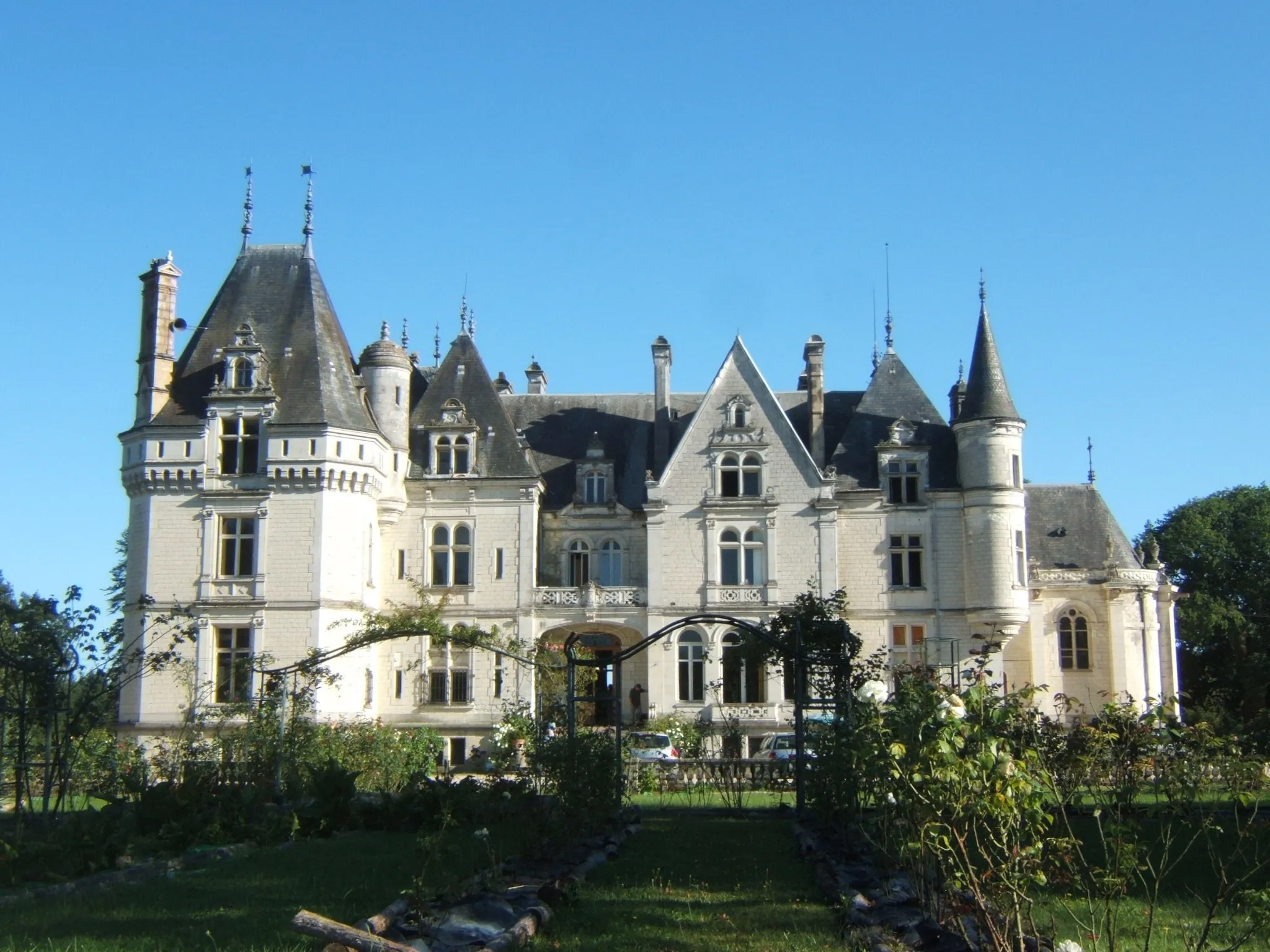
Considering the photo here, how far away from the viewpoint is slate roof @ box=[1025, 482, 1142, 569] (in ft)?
135

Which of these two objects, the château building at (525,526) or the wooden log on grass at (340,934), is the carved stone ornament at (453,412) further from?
the wooden log on grass at (340,934)

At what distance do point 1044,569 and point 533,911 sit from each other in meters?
33.4

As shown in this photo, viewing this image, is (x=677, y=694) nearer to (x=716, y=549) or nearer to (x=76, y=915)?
(x=716, y=549)

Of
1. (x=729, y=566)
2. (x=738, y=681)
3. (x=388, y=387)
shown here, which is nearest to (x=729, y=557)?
(x=729, y=566)

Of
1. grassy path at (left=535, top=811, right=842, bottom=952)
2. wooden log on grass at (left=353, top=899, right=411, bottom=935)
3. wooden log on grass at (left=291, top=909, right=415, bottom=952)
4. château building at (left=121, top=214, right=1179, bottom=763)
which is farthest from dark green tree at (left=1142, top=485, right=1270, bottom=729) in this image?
wooden log on grass at (left=291, top=909, right=415, bottom=952)

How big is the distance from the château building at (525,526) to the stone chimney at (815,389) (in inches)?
3.0

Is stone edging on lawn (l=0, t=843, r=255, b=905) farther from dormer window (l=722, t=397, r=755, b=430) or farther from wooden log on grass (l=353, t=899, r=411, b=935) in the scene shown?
dormer window (l=722, t=397, r=755, b=430)

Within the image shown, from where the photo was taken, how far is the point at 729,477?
1516 inches

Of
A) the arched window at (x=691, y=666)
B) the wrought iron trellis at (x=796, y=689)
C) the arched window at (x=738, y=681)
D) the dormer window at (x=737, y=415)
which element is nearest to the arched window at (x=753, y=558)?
the arched window at (x=738, y=681)

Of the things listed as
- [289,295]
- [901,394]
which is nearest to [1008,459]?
[901,394]

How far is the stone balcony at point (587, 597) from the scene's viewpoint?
125 feet

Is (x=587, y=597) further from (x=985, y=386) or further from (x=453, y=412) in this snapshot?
(x=985, y=386)

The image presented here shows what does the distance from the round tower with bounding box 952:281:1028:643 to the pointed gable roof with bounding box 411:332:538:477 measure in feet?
39.8

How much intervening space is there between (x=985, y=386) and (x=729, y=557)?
28.0 feet
